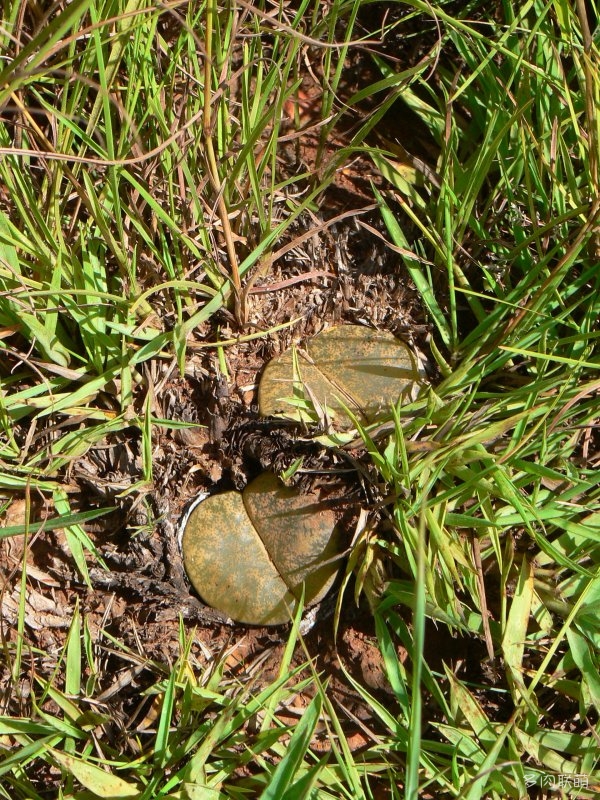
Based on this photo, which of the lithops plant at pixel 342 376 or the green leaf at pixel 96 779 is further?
the lithops plant at pixel 342 376

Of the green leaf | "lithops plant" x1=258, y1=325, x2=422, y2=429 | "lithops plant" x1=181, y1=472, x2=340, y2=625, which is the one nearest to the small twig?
"lithops plant" x1=258, y1=325, x2=422, y2=429

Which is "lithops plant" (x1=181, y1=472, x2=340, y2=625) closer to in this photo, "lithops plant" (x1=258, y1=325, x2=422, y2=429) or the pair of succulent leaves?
the pair of succulent leaves

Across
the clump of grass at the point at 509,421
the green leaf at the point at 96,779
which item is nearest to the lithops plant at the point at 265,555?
the clump of grass at the point at 509,421

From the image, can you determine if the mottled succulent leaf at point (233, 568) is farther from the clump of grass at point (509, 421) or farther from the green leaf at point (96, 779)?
the green leaf at point (96, 779)

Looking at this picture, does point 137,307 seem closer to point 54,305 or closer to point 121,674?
point 54,305

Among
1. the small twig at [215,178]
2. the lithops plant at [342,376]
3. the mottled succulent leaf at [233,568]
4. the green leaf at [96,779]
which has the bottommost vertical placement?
the green leaf at [96,779]

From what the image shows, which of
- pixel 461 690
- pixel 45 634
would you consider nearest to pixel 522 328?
pixel 461 690
